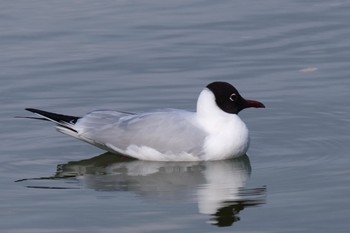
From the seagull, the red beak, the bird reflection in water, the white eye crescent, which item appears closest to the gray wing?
the seagull

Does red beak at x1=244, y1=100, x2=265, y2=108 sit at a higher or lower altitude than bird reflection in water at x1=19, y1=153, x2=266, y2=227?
higher

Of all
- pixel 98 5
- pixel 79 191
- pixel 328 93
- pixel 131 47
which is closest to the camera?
pixel 79 191

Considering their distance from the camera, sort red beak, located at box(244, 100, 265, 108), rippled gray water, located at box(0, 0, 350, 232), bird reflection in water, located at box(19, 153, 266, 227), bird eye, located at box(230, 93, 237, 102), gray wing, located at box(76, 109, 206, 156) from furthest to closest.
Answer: bird eye, located at box(230, 93, 237, 102) < red beak, located at box(244, 100, 265, 108) < gray wing, located at box(76, 109, 206, 156) < bird reflection in water, located at box(19, 153, 266, 227) < rippled gray water, located at box(0, 0, 350, 232)

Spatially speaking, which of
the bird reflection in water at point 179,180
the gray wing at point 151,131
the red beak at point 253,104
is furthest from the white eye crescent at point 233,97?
the bird reflection in water at point 179,180

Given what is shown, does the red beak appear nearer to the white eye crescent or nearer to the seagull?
the seagull

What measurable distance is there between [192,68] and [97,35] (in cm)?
194

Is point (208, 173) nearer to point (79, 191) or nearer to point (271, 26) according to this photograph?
point (79, 191)

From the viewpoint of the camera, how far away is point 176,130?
1154 cm

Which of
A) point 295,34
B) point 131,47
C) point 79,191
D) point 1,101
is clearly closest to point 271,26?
point 295,34

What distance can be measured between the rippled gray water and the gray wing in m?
0.18

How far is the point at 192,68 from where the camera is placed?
14.1 metres

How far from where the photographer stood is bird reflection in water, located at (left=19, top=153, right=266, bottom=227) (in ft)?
32.5

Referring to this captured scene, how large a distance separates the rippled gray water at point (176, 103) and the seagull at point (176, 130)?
13 centimetres

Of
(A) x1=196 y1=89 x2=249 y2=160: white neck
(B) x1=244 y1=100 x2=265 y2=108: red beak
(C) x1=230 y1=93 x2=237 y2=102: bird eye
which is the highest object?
(C) x1=230 y1=93 x2=237 y2=102: bird eye
